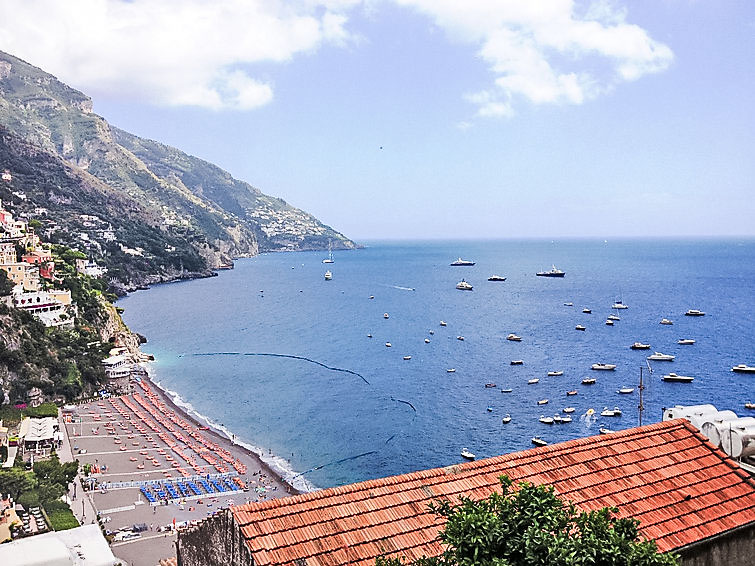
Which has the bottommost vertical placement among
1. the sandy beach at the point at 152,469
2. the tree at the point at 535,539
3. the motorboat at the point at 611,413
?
the sandy beach at the point at 152,469

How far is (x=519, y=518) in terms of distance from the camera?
369 centimetres

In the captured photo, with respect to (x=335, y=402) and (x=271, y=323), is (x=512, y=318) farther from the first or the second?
(x=335, y=402)

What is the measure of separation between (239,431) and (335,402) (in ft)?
24.3

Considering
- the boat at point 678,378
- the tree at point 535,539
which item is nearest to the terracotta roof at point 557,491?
the tree at point 535,539

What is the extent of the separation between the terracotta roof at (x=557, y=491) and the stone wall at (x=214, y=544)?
4.0 inches

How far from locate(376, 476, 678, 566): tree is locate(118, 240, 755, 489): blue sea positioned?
2747cm

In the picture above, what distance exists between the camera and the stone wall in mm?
5098

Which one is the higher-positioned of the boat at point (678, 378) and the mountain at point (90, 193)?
the mountain at point (90, 193)

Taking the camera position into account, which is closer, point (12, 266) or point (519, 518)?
point (519, 518)

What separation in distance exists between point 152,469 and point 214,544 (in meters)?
28.7

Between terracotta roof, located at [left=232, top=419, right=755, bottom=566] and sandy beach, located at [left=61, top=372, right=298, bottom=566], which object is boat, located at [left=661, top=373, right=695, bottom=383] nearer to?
sandy beach, located at [left=61, top=372, right=298, bottom=566]

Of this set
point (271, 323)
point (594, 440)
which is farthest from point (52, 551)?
point (271, 323)

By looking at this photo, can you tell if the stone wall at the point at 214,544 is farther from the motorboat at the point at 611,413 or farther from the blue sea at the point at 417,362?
the motorboat at the point at 611,413

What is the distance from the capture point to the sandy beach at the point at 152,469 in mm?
24859
